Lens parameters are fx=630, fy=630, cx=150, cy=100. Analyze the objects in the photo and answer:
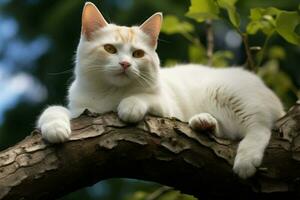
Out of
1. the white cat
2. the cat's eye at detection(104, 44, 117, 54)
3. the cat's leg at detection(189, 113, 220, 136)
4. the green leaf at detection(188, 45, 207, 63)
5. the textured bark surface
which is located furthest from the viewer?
the green leaf at detection(188, 45, 207, 63)

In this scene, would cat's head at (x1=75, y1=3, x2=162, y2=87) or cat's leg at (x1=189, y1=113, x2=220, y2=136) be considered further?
cat's head at (x1=75, y1=3, x2=162, y2=87)

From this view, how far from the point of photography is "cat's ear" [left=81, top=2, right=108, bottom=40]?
8.81 feet

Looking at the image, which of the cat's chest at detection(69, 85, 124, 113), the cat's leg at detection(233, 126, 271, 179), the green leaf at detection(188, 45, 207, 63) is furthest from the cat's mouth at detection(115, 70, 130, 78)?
the green leaf at detection(188, 45, 207, 63)

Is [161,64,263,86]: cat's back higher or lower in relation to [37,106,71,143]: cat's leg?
lower

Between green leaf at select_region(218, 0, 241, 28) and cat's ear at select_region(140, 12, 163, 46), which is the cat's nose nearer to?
cat's ear at select_region(140, 12, 163, 46)

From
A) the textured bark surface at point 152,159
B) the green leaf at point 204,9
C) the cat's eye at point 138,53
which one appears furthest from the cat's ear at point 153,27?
the textured bark surface at point 152,159

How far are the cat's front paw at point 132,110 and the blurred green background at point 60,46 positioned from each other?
7.82ft

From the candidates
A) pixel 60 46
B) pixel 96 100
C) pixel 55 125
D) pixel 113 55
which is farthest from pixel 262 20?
pixel 60 46

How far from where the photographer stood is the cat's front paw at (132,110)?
233 centimetres

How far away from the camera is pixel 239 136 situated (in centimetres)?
260

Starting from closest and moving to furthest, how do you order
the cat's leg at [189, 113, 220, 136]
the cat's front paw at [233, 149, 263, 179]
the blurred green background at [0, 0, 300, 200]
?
the cat's front paw at [233, 149, 263, 179] < the cat's leg at [189, 113, 220, 136] < the blurred green background at [0, 0, 300, 200]

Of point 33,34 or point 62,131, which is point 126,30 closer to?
point 62,131

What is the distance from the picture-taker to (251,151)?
2322 mm

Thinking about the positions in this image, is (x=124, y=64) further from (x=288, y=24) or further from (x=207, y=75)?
(x=288, y=24)
